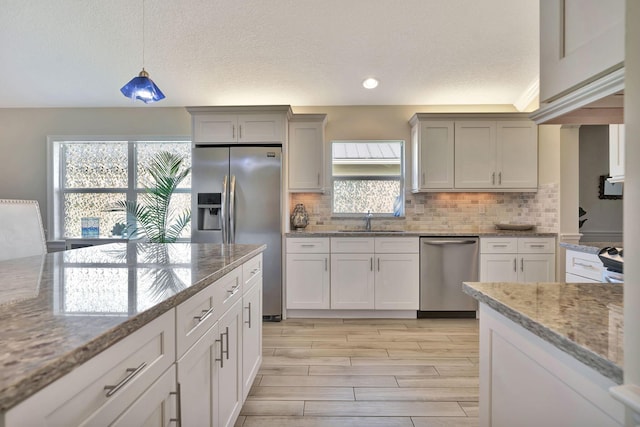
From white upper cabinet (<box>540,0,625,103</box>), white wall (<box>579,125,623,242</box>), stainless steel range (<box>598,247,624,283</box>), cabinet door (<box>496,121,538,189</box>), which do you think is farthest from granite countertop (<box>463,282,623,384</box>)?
white wall (<box>579,125,623,242</box>)

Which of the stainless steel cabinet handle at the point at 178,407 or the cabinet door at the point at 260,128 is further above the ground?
the cabinet door at the point at 260,128

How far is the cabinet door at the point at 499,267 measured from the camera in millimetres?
3586

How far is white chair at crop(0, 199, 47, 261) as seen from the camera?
1.87m

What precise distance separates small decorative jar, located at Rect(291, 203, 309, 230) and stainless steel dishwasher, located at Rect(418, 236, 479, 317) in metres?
1.35

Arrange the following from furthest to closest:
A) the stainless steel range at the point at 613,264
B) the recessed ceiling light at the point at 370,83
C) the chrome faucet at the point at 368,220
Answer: the chrome faucet at the point at 368,220 → the recessed ceiling light at the point at 370,83 → the stainless steel range at the point at 613,264

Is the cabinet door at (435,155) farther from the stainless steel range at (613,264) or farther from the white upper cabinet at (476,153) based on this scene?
the stainless steel range at (613,264)

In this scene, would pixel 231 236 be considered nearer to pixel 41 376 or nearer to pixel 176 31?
pixel 176 31

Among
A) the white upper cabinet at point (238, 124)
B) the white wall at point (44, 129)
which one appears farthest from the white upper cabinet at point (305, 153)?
the white wall at point (44, 129)

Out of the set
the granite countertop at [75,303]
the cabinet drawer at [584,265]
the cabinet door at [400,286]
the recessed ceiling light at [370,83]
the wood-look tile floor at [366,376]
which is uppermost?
the recessed ceiling light at [370,83]

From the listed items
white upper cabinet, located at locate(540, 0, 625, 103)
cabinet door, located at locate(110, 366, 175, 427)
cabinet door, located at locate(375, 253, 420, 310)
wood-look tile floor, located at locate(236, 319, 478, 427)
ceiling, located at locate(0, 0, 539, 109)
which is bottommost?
wood-look tile floor, located at locate(236, 319, 478, 427)

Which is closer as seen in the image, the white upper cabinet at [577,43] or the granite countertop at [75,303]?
the granite countertop at [75,303]

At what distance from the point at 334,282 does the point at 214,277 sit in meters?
2.45

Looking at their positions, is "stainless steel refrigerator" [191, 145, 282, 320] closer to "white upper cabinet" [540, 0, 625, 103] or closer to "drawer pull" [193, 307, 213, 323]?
"drawer pull" [193, 307, 213, 323]

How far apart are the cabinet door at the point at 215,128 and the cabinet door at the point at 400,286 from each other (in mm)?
2129
